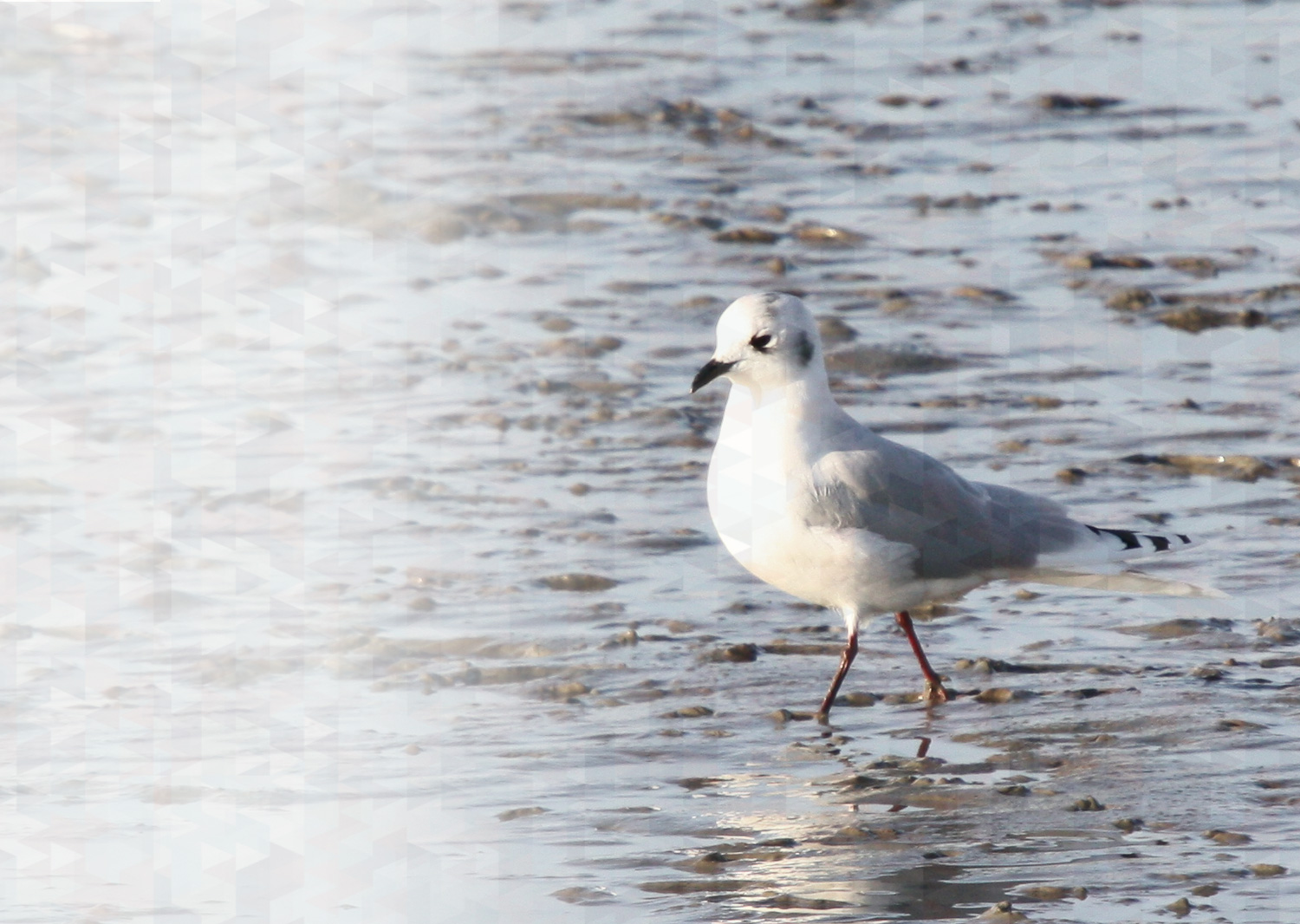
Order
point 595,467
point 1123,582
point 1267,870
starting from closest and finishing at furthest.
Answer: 1. point 1267,870
2. point 1123,582
3. point 595,467

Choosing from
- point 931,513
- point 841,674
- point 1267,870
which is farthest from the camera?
point 931,513

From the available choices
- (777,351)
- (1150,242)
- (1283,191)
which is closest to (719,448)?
(777,351)

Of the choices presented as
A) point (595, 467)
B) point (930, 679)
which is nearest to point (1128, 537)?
point (930, 679)

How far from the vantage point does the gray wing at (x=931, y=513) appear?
626cm

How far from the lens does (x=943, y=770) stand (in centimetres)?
566

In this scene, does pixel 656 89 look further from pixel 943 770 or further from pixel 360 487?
pixel 943 770

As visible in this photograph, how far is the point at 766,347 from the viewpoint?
6445 mm

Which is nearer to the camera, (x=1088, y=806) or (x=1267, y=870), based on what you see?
(x=1267, y=870)

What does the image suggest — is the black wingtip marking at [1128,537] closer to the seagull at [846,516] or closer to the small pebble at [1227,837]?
the seagull at [846,516]

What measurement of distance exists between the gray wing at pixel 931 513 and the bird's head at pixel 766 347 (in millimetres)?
301

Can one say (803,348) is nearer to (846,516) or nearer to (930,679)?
(846,516)

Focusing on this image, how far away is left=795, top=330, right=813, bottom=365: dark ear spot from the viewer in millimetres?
6457

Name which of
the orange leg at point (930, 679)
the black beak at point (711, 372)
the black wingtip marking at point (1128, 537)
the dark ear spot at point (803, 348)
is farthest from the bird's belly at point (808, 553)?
the black wingtip marking at point (1128, 537)

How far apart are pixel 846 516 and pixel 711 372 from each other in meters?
0.60
